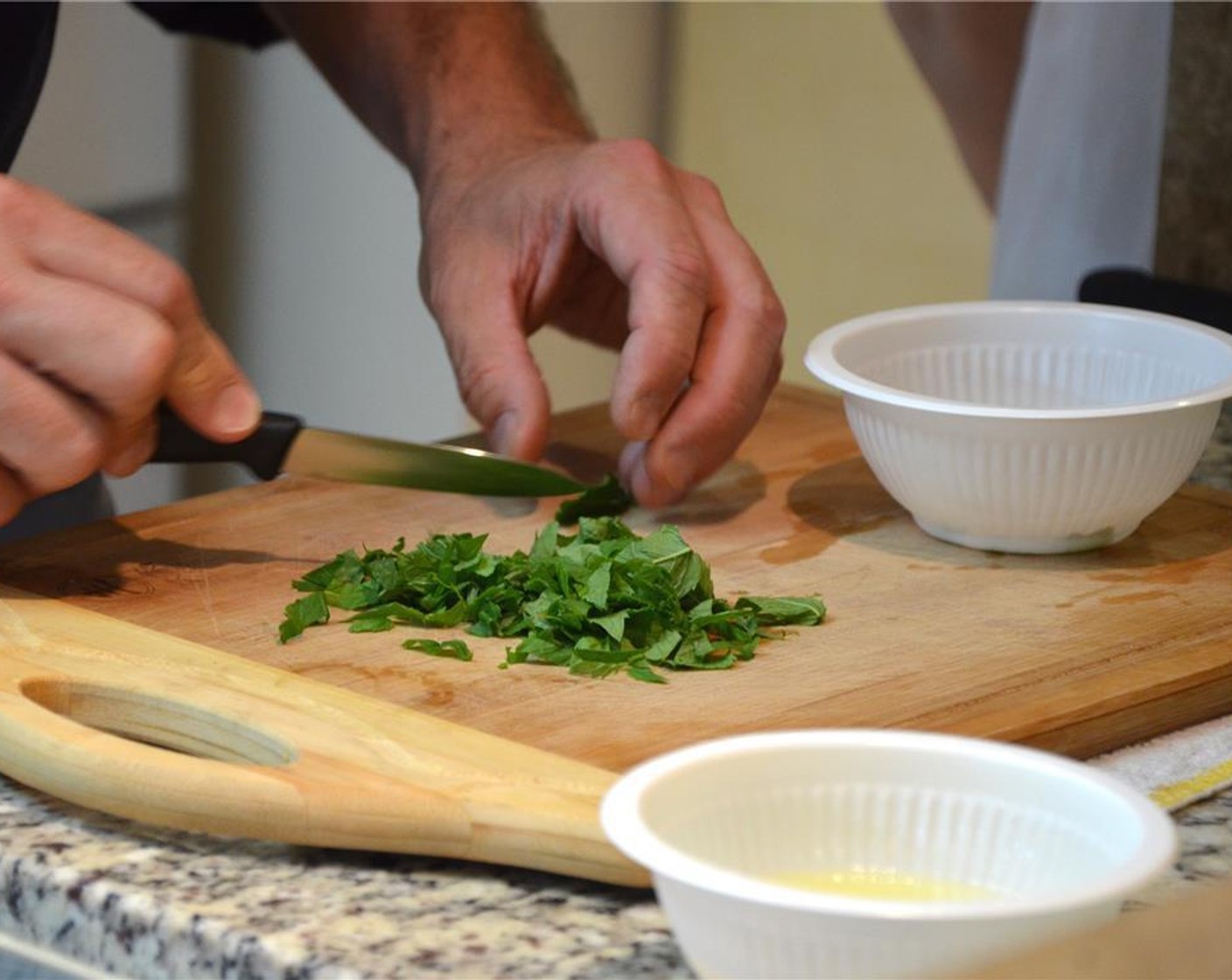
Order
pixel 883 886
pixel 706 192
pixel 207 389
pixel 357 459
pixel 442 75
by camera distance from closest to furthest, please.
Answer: pixel 883 886 < pixel 207 389 < pixel 357 459 < pixel 706 192 < pixel 442 75

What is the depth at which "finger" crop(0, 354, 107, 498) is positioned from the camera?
1.12m

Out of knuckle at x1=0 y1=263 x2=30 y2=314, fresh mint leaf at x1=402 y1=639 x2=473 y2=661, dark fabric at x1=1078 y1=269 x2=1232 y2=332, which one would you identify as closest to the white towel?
fresh mint leaf at x1=402 y1=639 x2=473 y2=661

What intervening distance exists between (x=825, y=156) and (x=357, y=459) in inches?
112

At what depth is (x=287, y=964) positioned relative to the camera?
753 mm

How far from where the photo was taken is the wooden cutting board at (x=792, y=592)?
1.00 meters

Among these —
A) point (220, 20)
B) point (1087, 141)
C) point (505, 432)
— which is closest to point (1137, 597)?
point (505, 432)

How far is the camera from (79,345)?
3.62 ft

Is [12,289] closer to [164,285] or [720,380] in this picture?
[164,285]

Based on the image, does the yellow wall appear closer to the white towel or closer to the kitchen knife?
the kitchen knife

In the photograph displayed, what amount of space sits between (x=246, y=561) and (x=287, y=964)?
54cm

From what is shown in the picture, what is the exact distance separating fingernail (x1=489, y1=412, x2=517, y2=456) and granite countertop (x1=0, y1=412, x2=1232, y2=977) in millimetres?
579

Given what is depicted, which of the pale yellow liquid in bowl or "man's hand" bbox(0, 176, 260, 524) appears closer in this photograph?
the pale yellow liquid in bowl

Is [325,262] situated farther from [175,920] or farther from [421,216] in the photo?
[175,920]

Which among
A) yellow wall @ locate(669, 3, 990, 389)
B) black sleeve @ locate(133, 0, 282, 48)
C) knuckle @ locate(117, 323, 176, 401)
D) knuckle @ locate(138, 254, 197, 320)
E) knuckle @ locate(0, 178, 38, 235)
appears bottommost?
yellow wall @ locate(669, 3, 990, 389)
